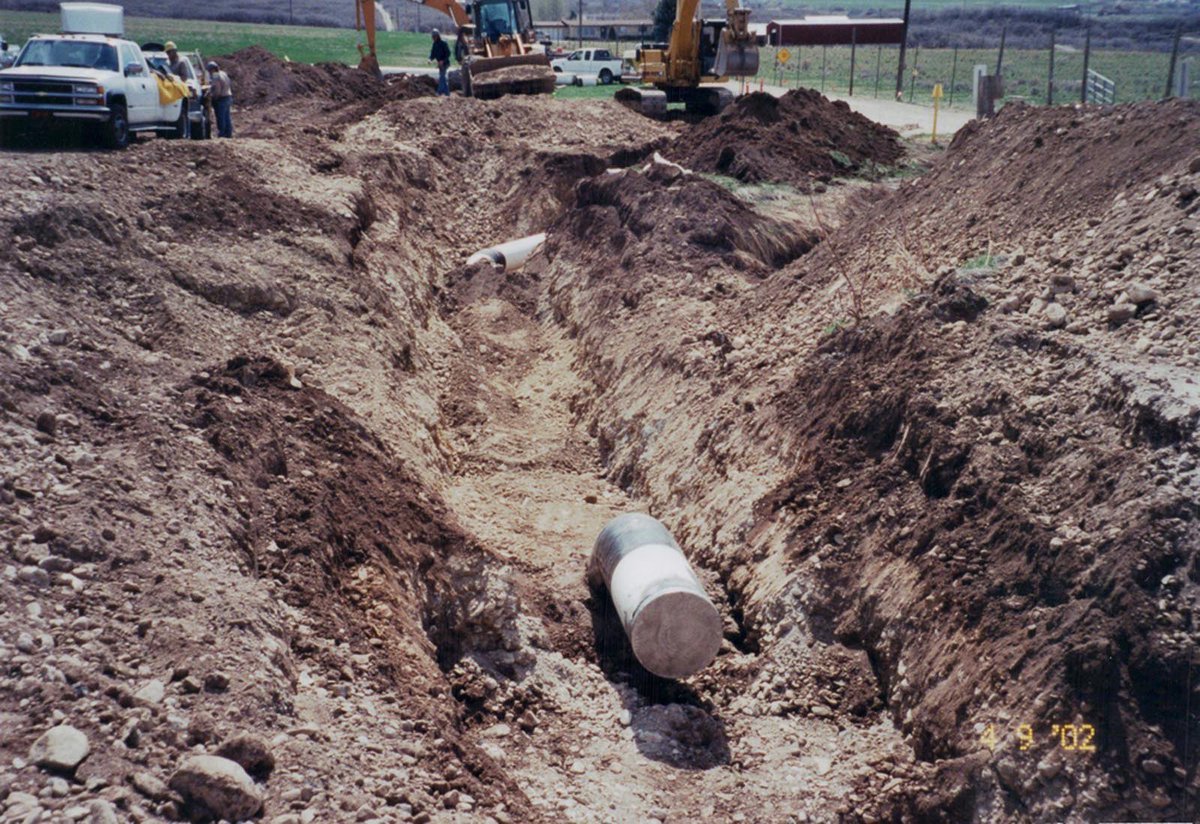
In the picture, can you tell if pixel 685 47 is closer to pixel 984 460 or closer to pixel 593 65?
pixel 593 65

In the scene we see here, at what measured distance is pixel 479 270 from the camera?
19.2 meters

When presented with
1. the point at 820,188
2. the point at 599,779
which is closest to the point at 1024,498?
the point at 599,779

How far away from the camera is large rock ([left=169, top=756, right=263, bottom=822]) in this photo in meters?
5.28

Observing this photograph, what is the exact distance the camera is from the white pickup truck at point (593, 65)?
2007 inches

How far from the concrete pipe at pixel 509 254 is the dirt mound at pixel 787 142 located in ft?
12.2

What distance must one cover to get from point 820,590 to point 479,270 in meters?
11.6

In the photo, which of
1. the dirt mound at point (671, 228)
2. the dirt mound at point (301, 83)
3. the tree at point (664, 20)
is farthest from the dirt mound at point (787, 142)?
the tree at point (664, 20)

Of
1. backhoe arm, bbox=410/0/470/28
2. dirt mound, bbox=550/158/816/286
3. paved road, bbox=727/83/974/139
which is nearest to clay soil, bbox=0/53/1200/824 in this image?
dirt mound, bbox=550/158/816/286

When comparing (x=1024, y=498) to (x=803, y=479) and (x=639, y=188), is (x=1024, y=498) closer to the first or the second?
(x=803, y=479)

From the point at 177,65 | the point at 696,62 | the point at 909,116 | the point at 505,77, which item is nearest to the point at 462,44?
the point at 505,77

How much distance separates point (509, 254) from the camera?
19734 millimetres

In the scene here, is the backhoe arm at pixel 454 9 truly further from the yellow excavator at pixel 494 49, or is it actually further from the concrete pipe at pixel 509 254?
the concrete pipe at pixel 509 254

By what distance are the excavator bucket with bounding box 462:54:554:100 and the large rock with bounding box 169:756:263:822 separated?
93.1 ft

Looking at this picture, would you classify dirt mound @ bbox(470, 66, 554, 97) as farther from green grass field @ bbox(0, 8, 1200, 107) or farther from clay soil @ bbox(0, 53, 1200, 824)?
clay soil @ bbox(0, 53, 1200, 824)
